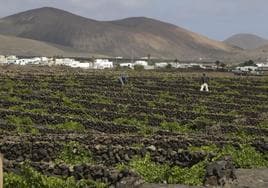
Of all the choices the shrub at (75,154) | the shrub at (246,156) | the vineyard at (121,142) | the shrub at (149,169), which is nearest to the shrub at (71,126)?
the vineyard at (121,142)

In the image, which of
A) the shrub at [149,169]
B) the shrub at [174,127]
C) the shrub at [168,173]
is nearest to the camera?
the shrub at [168,173]

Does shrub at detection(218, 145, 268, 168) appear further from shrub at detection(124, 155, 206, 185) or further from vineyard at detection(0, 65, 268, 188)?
shrub at detection(124, 155, 206, 185)

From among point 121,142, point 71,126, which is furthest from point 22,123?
point 121,142

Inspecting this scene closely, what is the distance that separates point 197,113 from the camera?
34812 mm

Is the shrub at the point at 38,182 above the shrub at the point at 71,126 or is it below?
above

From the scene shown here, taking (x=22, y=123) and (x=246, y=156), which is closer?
(x=246, y=156)

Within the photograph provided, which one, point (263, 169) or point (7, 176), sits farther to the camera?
point (263, 169)

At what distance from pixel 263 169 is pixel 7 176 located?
30.8ft

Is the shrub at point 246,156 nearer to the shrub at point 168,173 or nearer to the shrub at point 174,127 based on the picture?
the shrub at point 168,173

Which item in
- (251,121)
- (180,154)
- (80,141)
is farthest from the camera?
(251,121)

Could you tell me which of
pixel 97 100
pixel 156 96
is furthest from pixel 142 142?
pixel 156 96

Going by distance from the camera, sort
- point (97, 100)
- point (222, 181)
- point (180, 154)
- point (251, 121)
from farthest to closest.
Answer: point (97, 100) < point (251, 121) < point (180, 154) < point (222, 181)

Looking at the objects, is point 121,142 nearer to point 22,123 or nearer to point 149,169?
point 149,169

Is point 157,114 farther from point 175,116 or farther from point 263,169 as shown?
point 263,169
